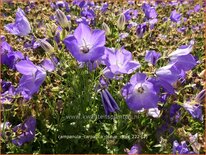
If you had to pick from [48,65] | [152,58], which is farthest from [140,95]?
[48,65]

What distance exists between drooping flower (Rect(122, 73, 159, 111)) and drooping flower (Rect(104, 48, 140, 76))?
0.05 metres

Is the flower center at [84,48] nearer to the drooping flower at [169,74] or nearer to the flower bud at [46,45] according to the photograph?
the flower bud at [46,45]

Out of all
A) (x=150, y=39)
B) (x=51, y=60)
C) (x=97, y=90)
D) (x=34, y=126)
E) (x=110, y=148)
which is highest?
(x=150, y=39)

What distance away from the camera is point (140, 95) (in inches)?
66.7

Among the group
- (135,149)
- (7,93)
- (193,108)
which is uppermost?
(7,93)

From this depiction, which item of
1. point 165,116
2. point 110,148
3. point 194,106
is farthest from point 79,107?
point 194,106

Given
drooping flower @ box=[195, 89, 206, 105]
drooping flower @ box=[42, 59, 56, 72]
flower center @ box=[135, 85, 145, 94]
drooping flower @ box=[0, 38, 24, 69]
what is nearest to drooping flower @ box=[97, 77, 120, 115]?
flower center @ box=[135, 85, 145, 94]

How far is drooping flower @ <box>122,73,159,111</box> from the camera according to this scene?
1686 mm

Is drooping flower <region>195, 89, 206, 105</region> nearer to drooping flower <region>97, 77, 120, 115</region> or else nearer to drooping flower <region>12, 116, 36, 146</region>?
drooping flower <region>97, 77, 120, 115</region>

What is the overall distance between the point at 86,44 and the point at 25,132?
0.47 metres

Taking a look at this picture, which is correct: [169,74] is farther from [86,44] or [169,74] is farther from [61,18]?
[61,18]

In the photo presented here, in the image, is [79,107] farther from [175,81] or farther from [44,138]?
[175,81]

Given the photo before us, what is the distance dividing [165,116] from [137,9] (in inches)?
76.6

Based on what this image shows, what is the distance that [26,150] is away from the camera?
175 cm
